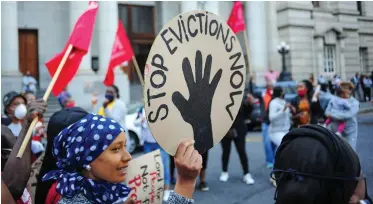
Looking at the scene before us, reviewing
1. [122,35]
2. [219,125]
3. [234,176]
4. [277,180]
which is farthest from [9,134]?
[122,35]

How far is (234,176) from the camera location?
296 inches

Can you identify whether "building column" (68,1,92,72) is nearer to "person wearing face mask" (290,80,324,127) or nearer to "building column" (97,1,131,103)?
"building column" (97,1,131,103)

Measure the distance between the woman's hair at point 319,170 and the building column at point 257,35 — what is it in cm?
2353

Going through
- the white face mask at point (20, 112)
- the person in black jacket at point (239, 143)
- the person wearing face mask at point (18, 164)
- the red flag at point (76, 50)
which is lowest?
the person in black jacket at point (239, 143)

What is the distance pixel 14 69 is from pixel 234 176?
13.8m

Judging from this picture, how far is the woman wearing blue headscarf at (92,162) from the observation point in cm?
182

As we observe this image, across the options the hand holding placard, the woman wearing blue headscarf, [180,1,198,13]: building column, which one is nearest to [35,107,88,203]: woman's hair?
the woman wearing blue headscarf

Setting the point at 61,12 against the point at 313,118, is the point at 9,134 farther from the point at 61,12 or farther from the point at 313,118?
the point at 61,12

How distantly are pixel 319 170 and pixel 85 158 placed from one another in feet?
3.29

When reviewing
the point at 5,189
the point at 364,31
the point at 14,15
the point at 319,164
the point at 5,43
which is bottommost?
the point at 5,189

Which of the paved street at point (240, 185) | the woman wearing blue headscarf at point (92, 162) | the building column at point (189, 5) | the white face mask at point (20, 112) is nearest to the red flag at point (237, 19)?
the paved street at point (240, 185)

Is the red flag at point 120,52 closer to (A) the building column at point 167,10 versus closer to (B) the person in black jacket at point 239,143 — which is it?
(B) the person in black jacket at point 239,143

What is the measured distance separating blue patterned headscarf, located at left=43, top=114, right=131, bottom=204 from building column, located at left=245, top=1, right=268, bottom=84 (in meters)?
23.2

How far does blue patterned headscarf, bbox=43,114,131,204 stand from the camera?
5.96ft
